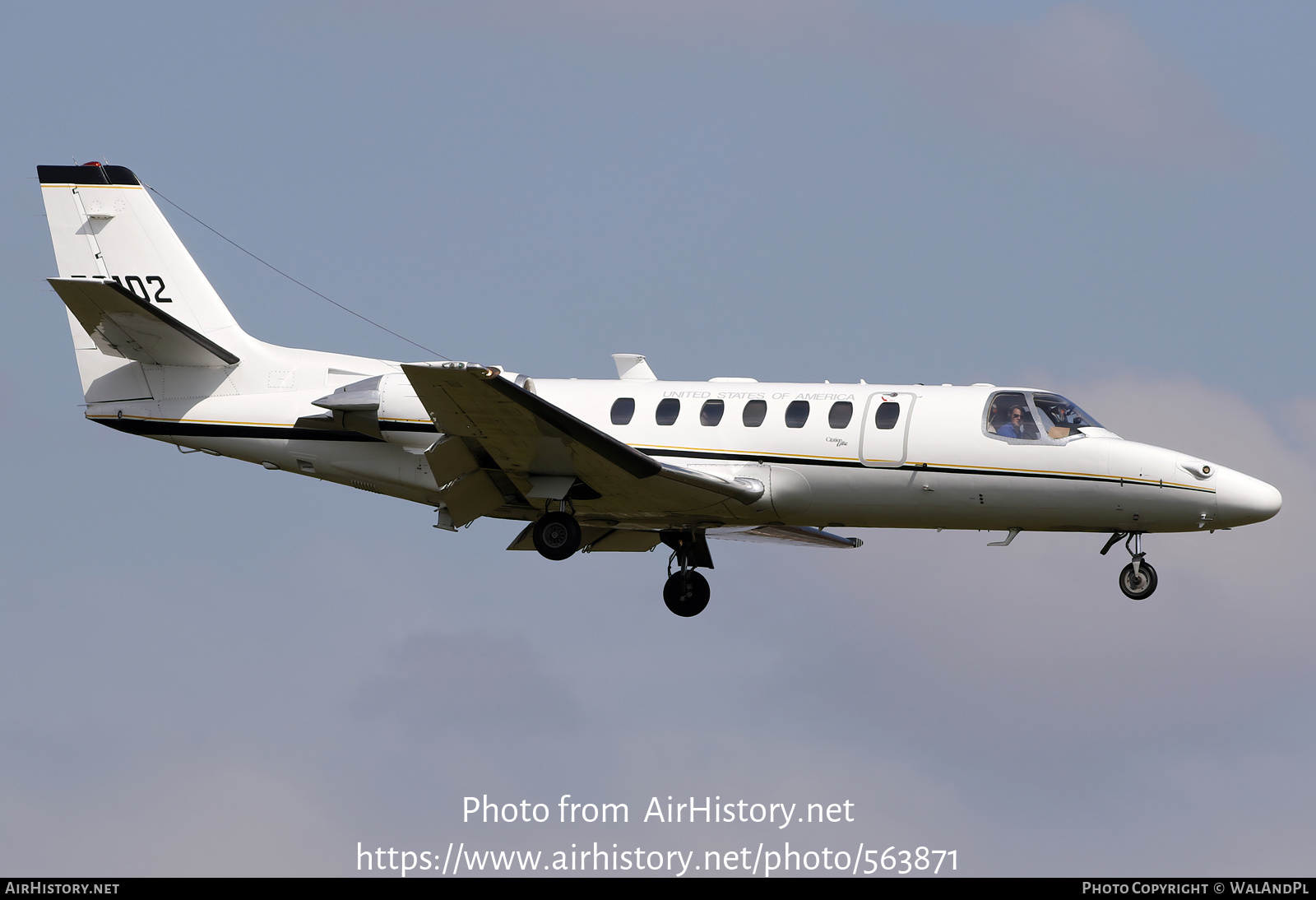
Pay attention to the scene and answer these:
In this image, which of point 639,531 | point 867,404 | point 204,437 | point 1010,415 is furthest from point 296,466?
point 1010,415

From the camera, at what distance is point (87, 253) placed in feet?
90.3

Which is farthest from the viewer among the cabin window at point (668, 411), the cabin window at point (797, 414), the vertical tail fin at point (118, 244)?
the vertical tail fin at point (118, 244)

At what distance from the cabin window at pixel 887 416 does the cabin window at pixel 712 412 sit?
89.6 inches

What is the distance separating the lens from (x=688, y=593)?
27.5m

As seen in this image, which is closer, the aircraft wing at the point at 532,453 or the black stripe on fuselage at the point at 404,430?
the aircraft wing at the point at 532,453

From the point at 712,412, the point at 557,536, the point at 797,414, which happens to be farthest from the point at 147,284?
the point at 797,414

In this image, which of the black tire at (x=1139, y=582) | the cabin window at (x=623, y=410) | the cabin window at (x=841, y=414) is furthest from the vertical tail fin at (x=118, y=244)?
the black tire at (x=1139, y=582)

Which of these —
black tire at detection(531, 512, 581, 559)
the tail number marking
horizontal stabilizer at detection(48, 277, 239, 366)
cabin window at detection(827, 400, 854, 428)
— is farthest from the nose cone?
the tail number marking

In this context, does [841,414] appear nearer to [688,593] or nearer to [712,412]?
[712,412]

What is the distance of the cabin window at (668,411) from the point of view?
24.6 metres

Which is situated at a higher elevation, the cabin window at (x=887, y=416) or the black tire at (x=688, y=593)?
the cabin window at (x=887, y=416)

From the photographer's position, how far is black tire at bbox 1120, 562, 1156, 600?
23.2 metres

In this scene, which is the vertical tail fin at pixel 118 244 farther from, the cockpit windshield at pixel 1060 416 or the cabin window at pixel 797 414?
the cockpit windshield at pixel 1060 416

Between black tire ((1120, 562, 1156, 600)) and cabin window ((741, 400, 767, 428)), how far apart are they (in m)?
5.57
